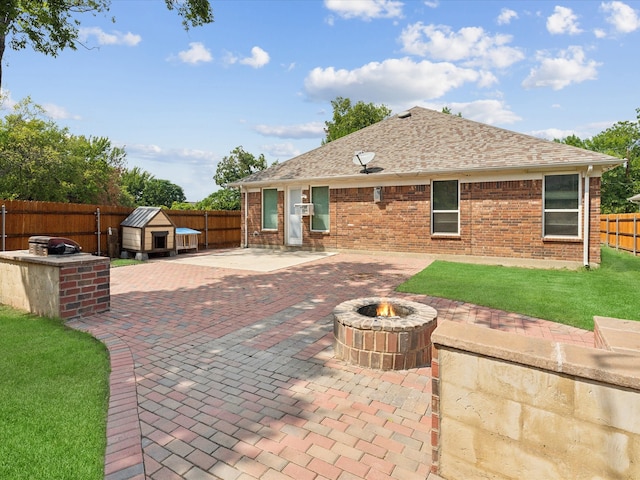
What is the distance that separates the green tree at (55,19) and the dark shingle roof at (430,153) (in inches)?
265

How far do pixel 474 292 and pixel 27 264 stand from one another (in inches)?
318

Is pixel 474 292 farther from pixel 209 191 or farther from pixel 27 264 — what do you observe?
pixel 209 191

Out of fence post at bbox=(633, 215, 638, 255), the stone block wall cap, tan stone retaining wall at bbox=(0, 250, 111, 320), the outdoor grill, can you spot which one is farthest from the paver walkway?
fence post at bbox=(633, 215, 638, 255)

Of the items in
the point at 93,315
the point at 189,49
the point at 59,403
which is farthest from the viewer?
the point at 189,49

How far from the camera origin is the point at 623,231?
54.4ft

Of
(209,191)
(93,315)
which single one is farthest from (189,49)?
(209,191)

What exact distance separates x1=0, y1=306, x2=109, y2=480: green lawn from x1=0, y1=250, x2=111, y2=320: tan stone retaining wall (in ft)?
2.12

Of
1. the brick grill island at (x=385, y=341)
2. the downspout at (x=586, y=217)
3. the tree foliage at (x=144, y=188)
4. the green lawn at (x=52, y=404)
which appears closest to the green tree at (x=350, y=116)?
the downspout at (x=586, y=217)

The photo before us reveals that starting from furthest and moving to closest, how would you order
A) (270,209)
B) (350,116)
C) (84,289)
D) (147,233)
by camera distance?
(350,116) < (270,209) < (147,233) < (84,289)

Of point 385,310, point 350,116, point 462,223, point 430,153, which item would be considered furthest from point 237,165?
point 385,310

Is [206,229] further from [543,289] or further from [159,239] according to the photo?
[543,289]

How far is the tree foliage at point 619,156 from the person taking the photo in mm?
33303

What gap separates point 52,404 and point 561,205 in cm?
1234

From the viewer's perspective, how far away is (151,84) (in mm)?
12633
